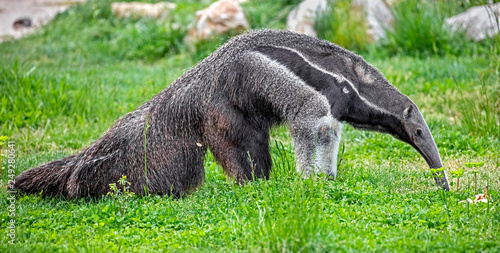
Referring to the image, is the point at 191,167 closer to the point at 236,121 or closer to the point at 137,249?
the point at 236,121

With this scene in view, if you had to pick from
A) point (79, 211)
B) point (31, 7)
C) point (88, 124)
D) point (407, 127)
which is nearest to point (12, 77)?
point (88, 124)

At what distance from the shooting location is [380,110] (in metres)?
5.34

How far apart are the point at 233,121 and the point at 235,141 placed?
187mm

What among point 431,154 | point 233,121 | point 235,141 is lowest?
point 431,154

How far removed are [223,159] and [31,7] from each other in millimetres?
14239

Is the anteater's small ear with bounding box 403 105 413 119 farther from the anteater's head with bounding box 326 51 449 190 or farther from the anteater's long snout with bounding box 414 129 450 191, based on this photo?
the anteater's long snout with bounding box 414 129 450 191

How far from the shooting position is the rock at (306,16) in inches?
469

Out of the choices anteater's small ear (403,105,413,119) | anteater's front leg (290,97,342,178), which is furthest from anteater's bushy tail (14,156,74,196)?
anteater's small ear (403,105,413,119)

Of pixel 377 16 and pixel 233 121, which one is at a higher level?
pixel 233 121

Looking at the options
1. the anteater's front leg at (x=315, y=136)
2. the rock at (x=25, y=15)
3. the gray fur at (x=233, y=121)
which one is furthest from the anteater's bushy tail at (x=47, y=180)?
the rock at (x=25, y=15)

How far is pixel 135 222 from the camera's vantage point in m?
4.71

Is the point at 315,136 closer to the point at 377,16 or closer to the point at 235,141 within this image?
the point at 235,141

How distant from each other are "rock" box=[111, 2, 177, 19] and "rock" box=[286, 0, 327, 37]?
3394 millimetres

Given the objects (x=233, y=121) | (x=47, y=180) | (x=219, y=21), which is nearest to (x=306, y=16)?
(x=219, y=21)
